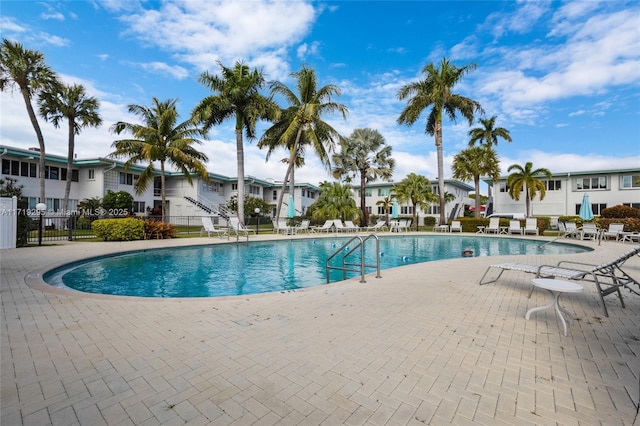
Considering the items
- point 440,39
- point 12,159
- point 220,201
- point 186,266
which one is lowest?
point 186,266

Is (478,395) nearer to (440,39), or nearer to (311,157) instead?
(440,39)

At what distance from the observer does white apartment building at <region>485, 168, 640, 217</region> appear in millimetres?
26688

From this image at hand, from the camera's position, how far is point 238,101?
2116 cm

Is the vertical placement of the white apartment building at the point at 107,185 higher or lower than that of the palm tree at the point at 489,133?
lower

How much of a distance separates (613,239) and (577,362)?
854 inches

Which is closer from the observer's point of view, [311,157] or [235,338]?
[235,338]

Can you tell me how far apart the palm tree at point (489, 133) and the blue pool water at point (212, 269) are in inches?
766

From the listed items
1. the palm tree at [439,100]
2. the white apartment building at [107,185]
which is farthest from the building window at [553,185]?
the white apartment building at [107,185]

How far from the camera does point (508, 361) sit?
2984 mm

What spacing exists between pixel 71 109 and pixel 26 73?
3.07m

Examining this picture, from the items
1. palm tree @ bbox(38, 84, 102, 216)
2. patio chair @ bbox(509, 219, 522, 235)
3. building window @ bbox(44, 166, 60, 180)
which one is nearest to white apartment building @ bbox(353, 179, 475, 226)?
patio chair @ bbox(509, 219, 522, 235)

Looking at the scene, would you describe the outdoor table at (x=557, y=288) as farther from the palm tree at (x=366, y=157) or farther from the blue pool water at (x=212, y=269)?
the palm tree at (x=366, y=157)

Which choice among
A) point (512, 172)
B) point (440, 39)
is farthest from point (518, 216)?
point (440, 39)

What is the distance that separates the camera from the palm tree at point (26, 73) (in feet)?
61.7
